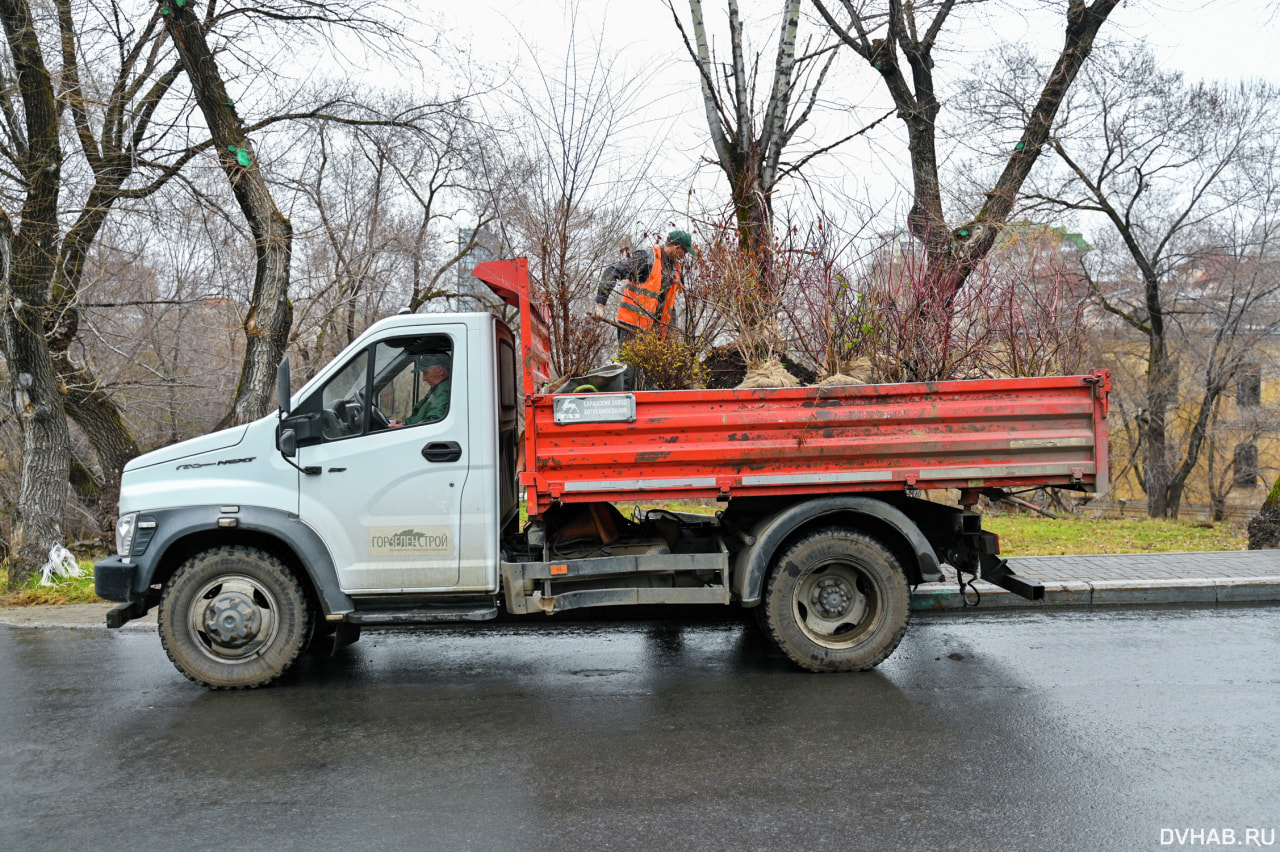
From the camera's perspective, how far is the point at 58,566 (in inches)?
375

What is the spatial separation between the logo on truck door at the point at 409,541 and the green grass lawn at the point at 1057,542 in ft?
6.40

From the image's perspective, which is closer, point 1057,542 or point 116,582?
point 116,582

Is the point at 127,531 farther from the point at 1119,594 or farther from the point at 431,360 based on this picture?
the point at 1119,594

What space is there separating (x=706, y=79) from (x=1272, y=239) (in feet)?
61.0

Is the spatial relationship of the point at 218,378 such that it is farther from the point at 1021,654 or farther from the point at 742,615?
the point at 1021,654

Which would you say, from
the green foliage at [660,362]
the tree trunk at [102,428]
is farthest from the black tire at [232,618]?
the tree trunk at [102,428]

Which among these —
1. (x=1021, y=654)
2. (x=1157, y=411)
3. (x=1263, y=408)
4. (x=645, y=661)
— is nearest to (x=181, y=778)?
(x=645, y=661)

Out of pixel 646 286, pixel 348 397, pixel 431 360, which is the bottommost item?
pixel 348 397

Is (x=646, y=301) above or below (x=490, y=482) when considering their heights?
above

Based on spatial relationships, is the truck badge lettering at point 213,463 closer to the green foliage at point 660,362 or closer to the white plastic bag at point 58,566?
the green foliage at point 660,362

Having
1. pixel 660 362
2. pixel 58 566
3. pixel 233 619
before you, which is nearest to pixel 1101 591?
pixel 660 362

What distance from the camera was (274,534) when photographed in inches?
217

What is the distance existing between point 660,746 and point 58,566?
26.0 feet

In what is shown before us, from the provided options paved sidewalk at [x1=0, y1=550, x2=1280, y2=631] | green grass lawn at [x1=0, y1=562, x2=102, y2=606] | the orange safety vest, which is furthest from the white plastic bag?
the orange safety vest
